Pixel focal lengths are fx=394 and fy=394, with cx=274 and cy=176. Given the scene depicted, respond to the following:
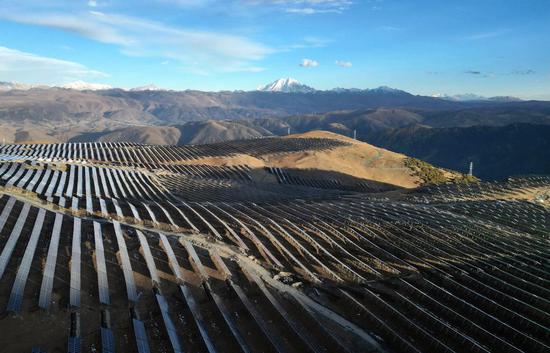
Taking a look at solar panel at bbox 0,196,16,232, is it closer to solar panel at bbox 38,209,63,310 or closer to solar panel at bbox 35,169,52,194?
solar panel at bbox 38,209,63,310

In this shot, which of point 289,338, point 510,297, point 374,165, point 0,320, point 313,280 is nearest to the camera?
point 0,320

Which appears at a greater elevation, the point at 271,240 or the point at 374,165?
the point at 271,240

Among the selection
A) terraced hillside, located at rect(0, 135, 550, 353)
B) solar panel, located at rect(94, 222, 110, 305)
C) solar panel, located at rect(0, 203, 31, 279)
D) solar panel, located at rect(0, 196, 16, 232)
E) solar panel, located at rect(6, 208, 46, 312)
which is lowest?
terraced hillside, located at rect(0, 135, 550, 353)

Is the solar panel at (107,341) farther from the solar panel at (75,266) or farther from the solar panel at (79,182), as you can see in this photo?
the solar panel at (79,182)

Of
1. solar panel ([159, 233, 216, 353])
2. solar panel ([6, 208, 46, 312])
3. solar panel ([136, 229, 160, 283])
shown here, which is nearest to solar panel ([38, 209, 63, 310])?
solar panel ([6, 208, 46, 312])

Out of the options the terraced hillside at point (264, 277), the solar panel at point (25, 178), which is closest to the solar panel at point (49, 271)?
the terraced hillside at point (264, 277)

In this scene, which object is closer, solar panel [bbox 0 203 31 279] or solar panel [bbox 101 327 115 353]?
solar panel [bbox 101 327 115 353]

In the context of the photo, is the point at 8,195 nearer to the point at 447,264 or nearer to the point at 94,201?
the point at 94,201

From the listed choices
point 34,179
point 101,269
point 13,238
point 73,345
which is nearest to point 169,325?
point 73,345

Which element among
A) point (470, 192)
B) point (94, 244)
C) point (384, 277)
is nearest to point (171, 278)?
point (94, 244)
